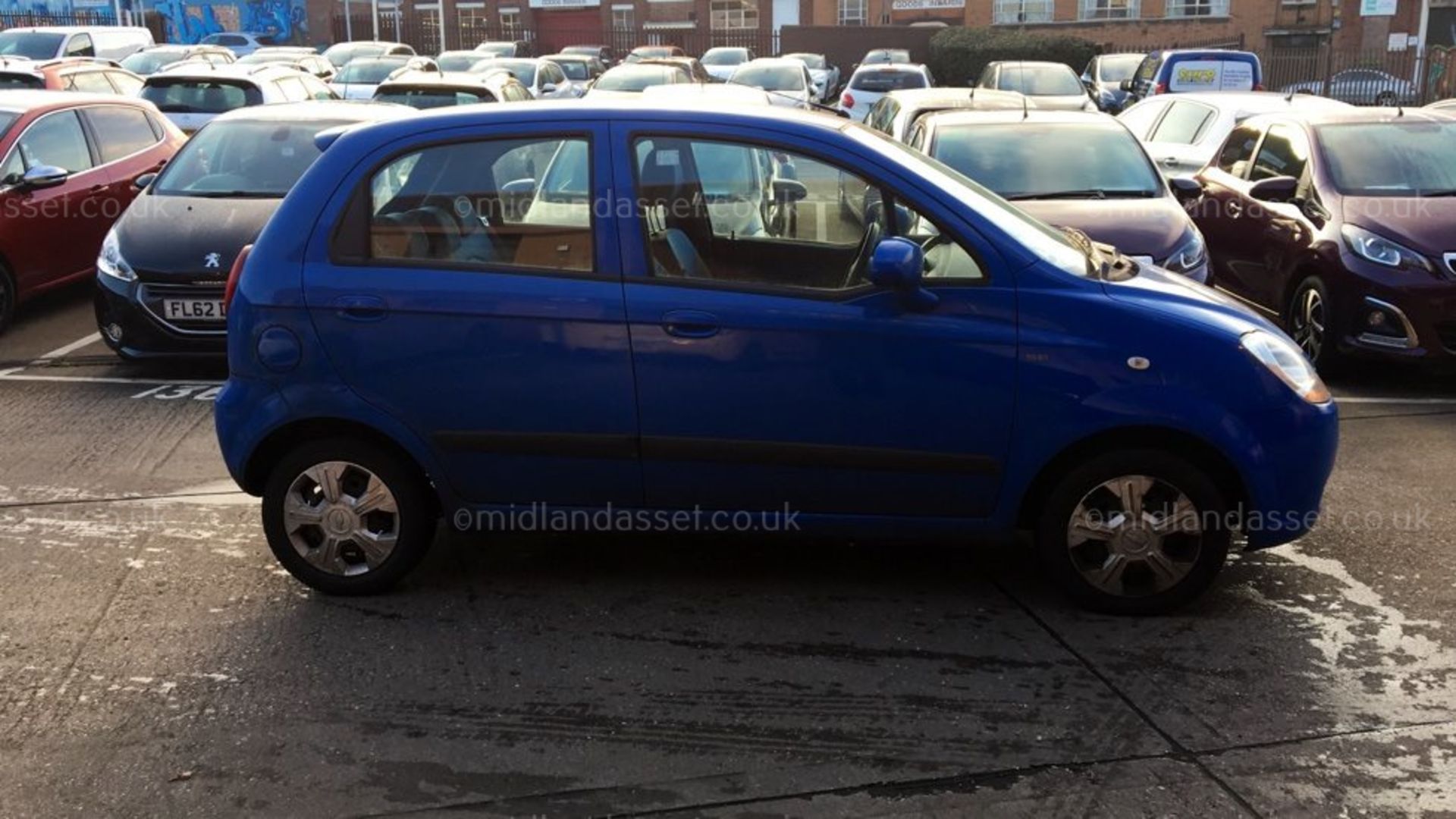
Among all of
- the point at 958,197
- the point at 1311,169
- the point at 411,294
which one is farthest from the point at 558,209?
the point at 1311,169

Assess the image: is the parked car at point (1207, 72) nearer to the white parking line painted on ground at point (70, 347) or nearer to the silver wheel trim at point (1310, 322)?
the silver wheel trim at point (1310, 322)

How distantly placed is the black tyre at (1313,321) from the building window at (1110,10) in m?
43.3

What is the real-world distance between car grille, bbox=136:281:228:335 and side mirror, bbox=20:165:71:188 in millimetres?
2204

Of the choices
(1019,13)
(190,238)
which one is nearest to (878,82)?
(190,238)

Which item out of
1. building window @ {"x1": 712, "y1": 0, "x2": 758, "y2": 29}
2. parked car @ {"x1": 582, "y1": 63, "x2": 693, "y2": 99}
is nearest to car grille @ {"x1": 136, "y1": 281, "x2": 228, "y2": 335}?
parked car @ {"x1": 582, "y1": 63, "x2": 693, "y2": 99}

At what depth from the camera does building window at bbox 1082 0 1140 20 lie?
161 ft

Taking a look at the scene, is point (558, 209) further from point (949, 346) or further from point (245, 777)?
point (245, 777)

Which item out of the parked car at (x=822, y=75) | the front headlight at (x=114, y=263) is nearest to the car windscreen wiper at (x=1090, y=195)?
the front headlight at (x=114, y=263)

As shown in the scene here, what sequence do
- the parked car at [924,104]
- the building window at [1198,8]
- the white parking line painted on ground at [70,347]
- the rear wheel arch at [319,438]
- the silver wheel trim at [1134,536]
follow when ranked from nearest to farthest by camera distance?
the silver wheel trim at [1134,536], the rear wheel arch at [319,438], the white parking line painted on ground at [70,347], the parked car at [924,104], the building window at [1198,8]

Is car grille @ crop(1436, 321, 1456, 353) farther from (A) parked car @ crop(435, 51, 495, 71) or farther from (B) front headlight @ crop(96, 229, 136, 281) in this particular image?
(A) parked car @ crop(435, 51, 495, 71)

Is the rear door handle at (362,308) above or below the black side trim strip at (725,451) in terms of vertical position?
above

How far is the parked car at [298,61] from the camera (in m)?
27.4

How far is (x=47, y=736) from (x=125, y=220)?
550cm

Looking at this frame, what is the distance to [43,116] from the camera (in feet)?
34.8
